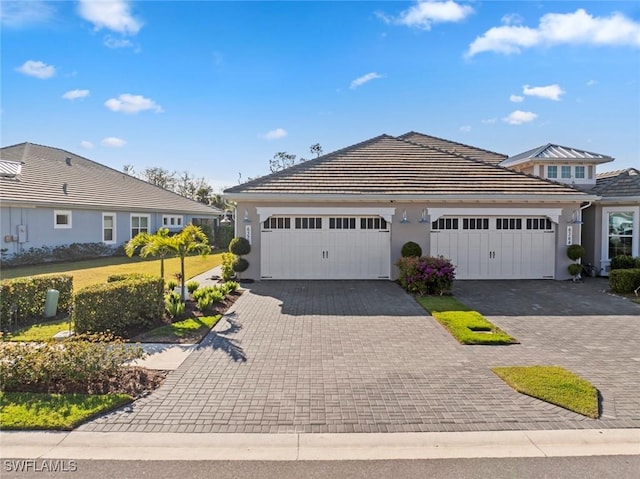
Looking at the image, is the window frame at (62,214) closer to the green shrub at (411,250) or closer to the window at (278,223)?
the window at (278,223)

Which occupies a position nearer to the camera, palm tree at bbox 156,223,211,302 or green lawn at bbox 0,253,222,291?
palm tree at bbox 156,223,211,302

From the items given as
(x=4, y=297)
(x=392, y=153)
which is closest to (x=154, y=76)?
(x=4, y=297)

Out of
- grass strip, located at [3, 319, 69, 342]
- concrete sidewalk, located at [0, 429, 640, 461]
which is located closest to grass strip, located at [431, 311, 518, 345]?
concrete sidewalk, located at [0, 429, 640, 461]

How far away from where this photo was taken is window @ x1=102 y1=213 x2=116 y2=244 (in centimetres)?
2218

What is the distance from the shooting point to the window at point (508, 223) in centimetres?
1419

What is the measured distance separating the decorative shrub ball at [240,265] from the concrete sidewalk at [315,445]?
9.54m

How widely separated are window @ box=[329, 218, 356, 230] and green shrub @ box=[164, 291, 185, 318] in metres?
6.56

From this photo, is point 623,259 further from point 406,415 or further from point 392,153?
point 406,415

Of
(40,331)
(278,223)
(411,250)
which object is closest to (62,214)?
(278,223)

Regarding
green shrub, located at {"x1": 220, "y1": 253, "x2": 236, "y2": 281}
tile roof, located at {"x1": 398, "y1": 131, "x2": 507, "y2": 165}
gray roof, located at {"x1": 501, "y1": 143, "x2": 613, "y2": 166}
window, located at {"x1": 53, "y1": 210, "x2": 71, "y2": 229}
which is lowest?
green shrub, located at {"x1": 220, "y1": 253, "x2": 236, "y2": 281}

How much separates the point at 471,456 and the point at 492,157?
1911cm

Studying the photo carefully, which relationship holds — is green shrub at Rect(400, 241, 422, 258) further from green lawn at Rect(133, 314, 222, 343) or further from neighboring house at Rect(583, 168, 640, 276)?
green lawn at Rect(133, 314, 222, 343)

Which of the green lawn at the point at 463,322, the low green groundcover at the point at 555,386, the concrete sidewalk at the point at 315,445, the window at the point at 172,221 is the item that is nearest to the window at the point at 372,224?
the green lawn at the point at 463,322

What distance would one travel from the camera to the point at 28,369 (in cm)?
523
